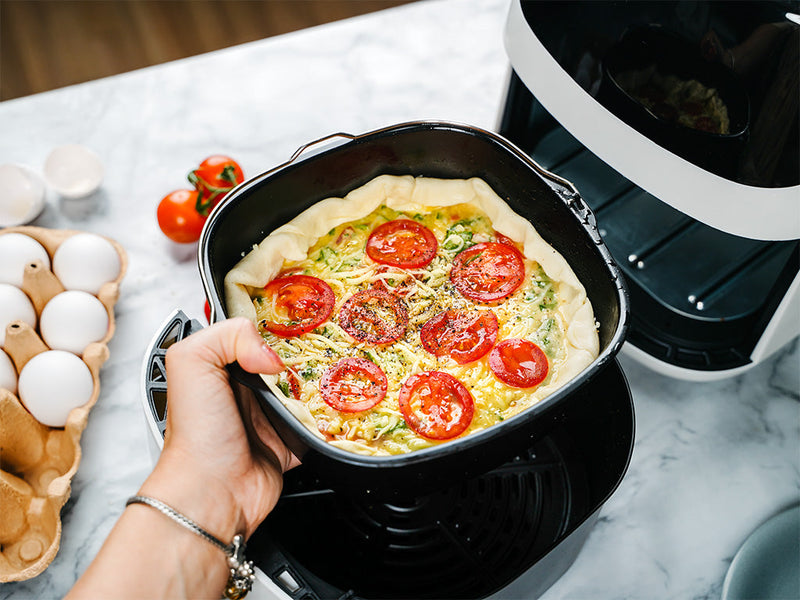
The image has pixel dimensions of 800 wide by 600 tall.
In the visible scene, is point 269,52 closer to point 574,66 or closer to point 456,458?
point 574,66

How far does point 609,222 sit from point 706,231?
18 centimetres

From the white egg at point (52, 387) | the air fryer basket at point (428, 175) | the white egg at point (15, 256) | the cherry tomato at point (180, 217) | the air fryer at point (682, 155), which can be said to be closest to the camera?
the air fryer basket at point (428, 175)

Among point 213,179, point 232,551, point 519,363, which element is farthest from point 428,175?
point 232,551

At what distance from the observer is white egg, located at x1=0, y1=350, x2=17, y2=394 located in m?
1.31

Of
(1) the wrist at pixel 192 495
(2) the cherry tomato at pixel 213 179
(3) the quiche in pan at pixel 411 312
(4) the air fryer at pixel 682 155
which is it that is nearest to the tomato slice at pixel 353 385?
(3) the quiche in pan at pixel 411 312

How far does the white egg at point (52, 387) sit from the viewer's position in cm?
130

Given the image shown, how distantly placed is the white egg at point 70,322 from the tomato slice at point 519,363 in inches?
29.9

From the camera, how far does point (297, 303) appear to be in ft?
4.19

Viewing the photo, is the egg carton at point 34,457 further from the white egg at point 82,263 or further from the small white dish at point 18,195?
the small white dish at point 18,195

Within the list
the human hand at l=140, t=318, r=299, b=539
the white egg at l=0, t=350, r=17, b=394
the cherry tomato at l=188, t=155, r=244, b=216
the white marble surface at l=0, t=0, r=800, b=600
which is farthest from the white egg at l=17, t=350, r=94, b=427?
the cherry tomato at l=188, t=155, r=244, b=216

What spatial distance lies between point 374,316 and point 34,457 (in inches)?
26.1

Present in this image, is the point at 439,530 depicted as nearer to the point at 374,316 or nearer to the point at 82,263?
the point at 374,316

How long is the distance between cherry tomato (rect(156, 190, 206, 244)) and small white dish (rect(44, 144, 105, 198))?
0.21m

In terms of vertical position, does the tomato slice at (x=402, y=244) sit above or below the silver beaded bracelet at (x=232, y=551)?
above
